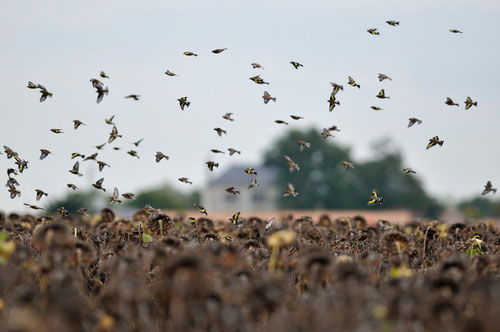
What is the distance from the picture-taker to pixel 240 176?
102312mm

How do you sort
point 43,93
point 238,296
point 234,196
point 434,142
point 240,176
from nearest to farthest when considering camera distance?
point 238,296 < point 43,93 < point 434,142 < point 234,196 < point 240,176

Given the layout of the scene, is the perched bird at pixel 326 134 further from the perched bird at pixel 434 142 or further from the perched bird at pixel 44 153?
the perched bird at pixel 44 153

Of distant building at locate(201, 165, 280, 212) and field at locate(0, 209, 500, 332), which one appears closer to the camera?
field at locate(0, 209, 500, 332)

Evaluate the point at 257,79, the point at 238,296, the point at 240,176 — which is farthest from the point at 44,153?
the point at 240,176

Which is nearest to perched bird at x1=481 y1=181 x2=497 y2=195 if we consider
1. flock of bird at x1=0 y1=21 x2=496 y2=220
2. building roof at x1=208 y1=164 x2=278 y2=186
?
flock of bird at x1=0 y1=21 x2=496 y2=220

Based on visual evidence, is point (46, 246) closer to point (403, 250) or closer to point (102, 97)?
point (403, 250)

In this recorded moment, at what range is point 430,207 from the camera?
88625 millimetres

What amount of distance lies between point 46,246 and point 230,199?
99.3 m

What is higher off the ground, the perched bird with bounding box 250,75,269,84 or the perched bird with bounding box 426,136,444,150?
the perched bird with bounding box 250,75,269,84

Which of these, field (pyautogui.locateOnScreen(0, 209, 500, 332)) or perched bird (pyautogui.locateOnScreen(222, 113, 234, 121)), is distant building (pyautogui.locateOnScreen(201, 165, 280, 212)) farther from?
field (pyautogui.locateOnScreen(0, 209, 500, 332))

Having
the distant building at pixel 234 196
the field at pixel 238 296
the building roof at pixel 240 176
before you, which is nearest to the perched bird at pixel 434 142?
the field at pixel 238 296

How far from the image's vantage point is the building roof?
315 feet

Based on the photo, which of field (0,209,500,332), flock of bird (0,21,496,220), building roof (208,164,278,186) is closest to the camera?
field (0,209,500,332)

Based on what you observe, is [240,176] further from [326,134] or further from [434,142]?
[434,142]
